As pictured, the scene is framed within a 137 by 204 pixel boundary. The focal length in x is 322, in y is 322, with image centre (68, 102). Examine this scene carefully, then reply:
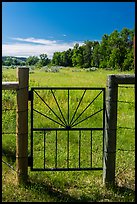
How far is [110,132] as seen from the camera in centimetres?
326

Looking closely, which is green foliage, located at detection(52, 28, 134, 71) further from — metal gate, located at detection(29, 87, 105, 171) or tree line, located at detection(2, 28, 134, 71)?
metal gate, located at detection(29, 87, 105, 171)

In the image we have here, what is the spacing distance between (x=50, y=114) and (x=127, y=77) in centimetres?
368

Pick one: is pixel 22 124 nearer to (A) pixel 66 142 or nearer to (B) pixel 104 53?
(A) pixel 66 142

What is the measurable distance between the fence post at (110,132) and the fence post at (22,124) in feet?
2.67

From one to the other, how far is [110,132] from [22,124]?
2.92ft

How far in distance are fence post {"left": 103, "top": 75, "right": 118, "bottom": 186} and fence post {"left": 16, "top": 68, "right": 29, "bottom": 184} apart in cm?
82

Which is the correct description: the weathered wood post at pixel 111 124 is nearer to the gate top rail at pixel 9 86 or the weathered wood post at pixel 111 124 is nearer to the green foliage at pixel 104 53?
the gate top rail at pixel 9 86

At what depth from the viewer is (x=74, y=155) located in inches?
175

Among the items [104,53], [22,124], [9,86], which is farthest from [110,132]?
[104,53]

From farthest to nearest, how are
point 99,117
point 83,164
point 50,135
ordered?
point 99,117
point 50,135
point 83,164

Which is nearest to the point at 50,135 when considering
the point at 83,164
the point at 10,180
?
the point at 83,164

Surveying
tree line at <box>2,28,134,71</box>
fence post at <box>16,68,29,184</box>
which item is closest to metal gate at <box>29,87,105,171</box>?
fence post at <box>16,68,29,184</box>

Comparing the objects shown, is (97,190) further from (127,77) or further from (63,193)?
(127,77)

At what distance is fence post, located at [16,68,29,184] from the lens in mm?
3162
